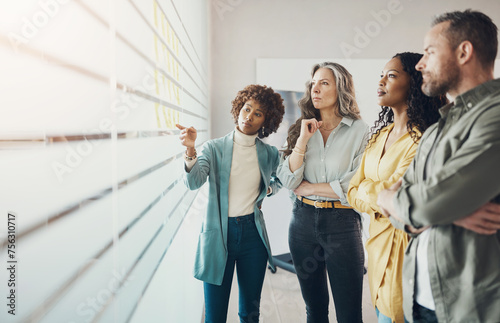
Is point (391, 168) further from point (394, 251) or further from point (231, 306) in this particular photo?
point (231, 306)

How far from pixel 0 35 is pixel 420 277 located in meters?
1.12

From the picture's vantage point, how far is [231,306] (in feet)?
8.96

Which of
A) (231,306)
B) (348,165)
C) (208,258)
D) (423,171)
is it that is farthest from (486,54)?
(231,306)

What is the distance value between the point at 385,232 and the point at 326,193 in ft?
1.23

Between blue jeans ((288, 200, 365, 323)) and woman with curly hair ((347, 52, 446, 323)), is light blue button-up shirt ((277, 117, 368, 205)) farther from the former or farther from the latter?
woman with curly hair ((347, 52, 446, 323))

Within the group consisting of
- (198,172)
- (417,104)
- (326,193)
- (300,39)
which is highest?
(300,39)

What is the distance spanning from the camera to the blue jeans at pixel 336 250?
1.63 meters

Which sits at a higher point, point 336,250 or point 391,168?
point 391,168

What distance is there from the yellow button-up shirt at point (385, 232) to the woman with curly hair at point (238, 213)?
0.52 m

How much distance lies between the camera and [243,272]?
5.60 feet

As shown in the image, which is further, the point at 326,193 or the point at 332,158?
the point at 332,158

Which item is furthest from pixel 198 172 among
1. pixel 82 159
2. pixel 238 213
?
pixel 82 159

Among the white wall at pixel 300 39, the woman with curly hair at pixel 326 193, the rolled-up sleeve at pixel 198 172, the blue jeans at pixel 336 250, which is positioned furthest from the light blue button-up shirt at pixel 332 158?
the white wall at pixel 300 39

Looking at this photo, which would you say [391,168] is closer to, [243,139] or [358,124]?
[358,124]
